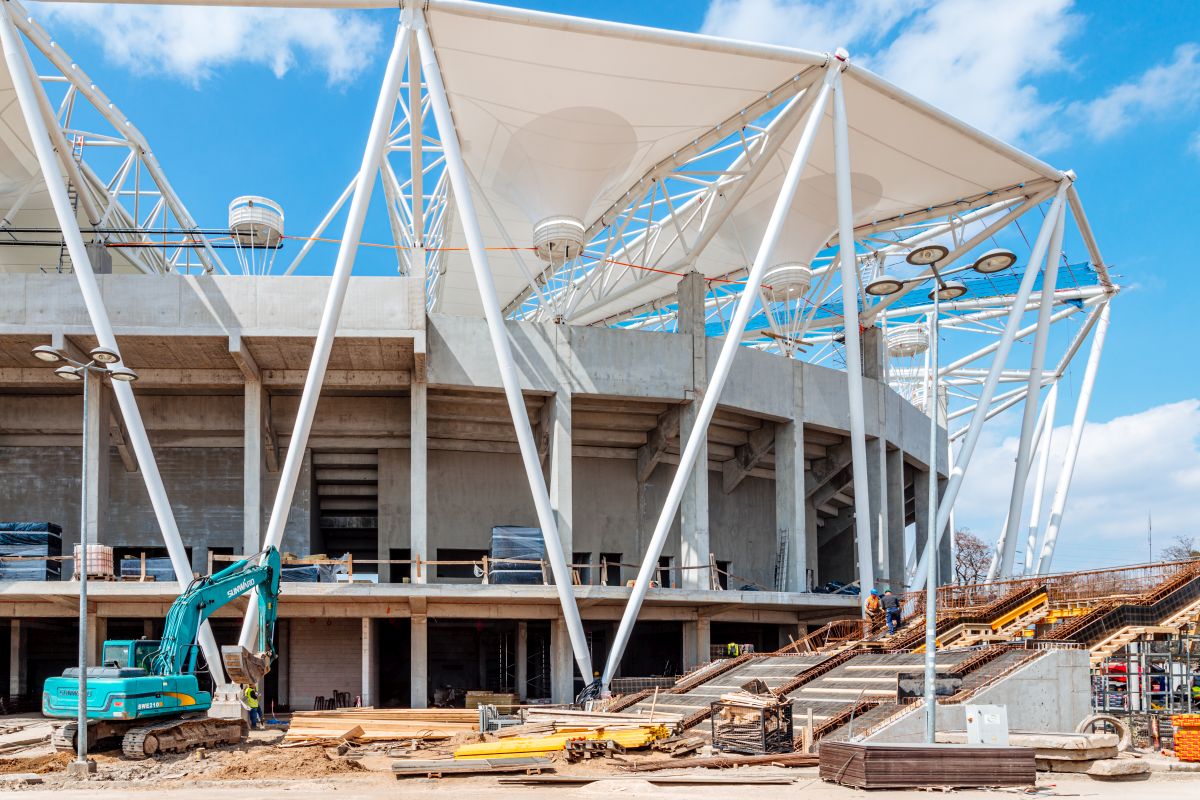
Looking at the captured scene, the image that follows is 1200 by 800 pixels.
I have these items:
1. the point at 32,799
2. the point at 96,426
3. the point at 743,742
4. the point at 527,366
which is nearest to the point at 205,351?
the point at 96,426

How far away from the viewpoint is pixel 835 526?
156 ft

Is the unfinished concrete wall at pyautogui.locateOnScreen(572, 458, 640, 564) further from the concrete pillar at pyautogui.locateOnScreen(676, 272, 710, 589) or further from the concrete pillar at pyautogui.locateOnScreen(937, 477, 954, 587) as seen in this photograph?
the concrete pillar at pyautogui.locateOnScreen(937, 477, 954, 587)

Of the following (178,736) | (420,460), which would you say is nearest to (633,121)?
(420,460)

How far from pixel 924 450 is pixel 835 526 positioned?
595 cm

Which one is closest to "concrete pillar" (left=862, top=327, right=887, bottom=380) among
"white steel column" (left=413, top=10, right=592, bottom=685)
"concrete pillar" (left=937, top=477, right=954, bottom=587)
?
"concrete pillar" (left=937, top=477, right=954, bottom=587)

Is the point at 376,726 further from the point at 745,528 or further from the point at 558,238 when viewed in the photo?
the point at 745,528

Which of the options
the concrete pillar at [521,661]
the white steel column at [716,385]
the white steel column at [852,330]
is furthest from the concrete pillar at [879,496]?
the concrete pillar at [521,661]

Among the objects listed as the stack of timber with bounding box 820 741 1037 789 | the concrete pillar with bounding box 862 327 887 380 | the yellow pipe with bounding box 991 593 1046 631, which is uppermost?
the concrete pillar with bounding box 862 327 887 380

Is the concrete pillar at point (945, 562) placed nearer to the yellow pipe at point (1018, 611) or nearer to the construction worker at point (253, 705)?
the yellow pipe at point (1018, 611)

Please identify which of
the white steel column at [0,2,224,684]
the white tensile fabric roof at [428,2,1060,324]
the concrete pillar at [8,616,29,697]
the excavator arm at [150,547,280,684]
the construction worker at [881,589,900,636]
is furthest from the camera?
the concrete pillar at [8,616,29,697]

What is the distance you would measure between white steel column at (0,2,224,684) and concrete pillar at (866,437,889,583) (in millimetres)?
21765

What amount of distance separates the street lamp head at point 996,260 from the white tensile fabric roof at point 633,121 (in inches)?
393

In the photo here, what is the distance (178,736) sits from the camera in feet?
62.5

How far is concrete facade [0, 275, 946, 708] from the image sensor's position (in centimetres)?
2814
